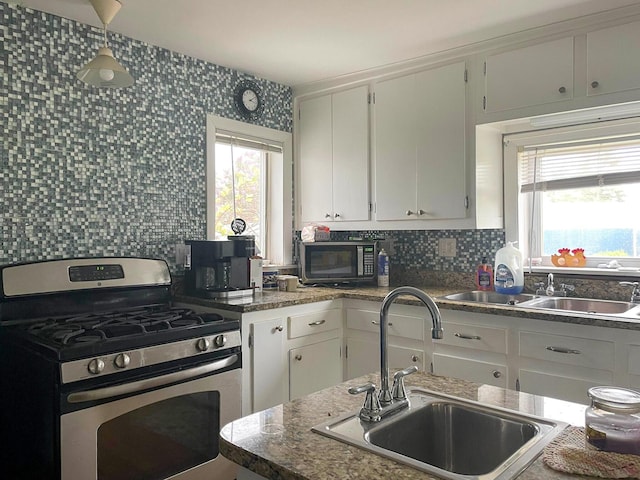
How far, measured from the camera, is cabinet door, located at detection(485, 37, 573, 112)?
99.4 inches

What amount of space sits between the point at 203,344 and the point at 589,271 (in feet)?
6.59

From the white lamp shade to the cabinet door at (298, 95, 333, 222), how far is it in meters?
1.56

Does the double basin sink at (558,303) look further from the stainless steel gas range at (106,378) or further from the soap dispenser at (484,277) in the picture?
the stainless steel gas range at (106,378)

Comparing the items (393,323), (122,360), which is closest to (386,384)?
(122,360)

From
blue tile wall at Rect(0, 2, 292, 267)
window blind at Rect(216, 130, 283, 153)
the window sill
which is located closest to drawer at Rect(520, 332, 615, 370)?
the window sill

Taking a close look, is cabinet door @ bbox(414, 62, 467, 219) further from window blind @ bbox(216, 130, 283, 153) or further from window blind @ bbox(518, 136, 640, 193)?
window blind @ bbox(216, 130, 283, 153)

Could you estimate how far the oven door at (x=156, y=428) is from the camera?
183cm

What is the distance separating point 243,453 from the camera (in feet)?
3.25

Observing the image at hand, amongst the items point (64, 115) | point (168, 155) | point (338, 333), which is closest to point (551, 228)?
point (338, 333)

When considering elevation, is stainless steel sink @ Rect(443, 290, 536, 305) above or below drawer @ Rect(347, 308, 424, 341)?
Answer: above

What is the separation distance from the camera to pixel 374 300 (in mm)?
2848

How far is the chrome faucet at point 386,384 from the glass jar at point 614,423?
0.31 metres

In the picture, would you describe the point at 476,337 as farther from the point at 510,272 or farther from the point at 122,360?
the point at 122,360

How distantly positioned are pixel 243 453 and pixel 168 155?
2.22 m
